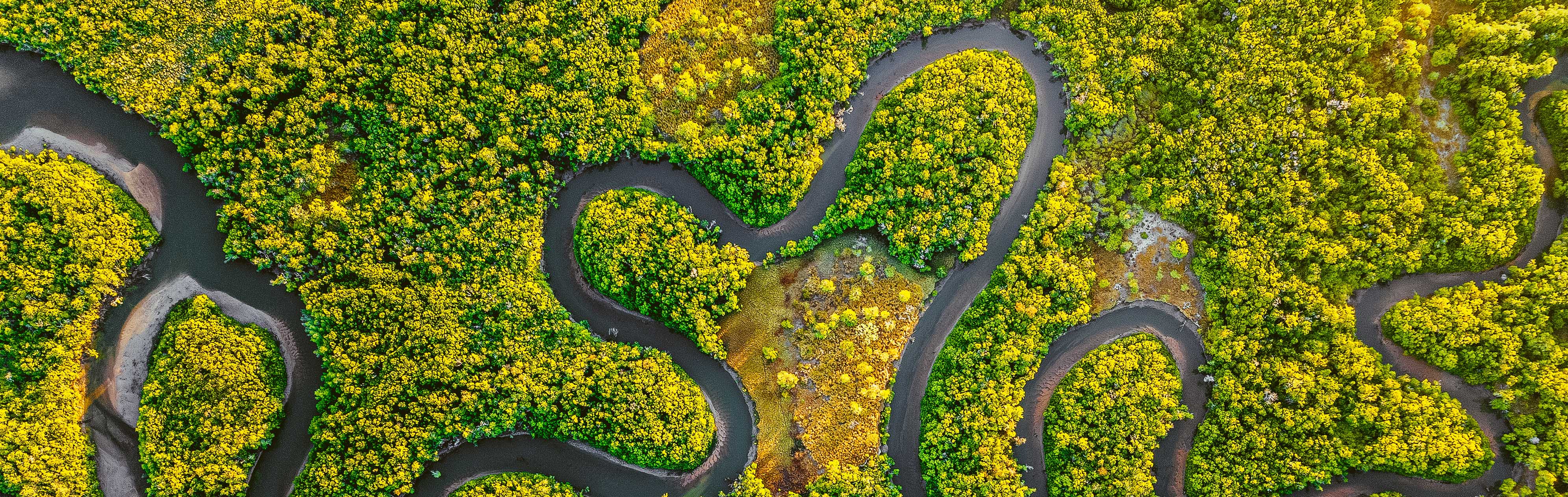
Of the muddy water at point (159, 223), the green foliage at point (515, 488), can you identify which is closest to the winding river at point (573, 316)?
the muddy water at point (159, 223)

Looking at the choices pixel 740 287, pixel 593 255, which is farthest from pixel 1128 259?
pixel 593 255

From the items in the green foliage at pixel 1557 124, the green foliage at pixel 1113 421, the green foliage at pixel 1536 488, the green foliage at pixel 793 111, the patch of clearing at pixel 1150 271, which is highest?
the green foliage at pixel 793 111

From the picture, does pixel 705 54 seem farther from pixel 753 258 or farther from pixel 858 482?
pixel 858 482

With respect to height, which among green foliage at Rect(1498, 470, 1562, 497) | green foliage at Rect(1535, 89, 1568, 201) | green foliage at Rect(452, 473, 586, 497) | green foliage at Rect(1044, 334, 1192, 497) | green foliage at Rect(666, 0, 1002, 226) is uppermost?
green foliage at Rect(666, 0, 1002, 226)

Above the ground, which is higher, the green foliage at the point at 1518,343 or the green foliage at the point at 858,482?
the green foliage at the point at 1518,343

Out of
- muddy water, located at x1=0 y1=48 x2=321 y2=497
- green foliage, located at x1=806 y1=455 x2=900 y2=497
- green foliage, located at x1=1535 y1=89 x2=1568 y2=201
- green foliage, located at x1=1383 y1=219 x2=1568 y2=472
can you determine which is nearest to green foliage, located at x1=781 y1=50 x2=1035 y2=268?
green foliage, located at x1=806 y1=455 x2=900 y2=497

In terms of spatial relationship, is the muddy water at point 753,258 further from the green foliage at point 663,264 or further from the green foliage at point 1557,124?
the green foliage at point 1557,124

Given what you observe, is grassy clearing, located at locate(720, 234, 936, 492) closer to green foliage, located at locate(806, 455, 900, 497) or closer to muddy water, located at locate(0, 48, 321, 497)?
green foliage, located at locate(806, 455, 900, 497)

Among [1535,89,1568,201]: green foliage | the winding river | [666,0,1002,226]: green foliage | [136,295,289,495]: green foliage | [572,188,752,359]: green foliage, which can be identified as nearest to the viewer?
[1535,89,1568,201]: green foliage
